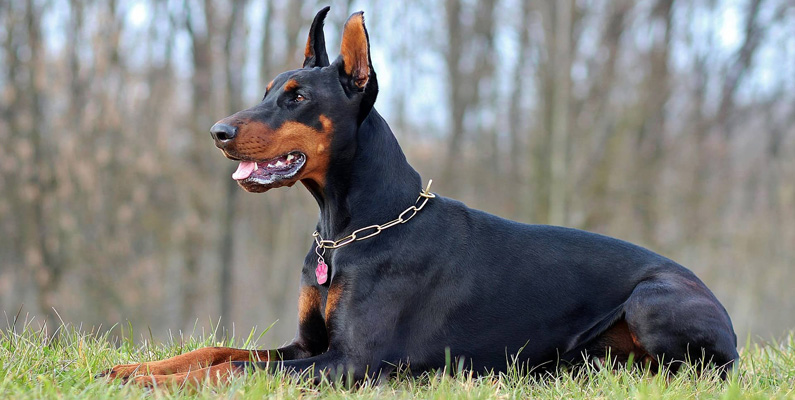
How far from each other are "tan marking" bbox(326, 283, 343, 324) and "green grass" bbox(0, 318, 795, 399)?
37 cm

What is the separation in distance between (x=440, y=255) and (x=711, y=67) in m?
14.1

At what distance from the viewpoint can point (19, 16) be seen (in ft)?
44.4

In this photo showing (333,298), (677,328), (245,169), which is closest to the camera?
(333,298)

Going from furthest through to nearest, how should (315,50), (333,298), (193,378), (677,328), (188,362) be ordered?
(315,50) < (677,328) < (333,298) < (188,362) < (193,378)

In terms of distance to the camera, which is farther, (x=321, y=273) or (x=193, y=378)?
(x=321, y=273)

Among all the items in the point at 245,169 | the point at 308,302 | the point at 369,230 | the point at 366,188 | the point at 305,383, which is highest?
the point at 245,169

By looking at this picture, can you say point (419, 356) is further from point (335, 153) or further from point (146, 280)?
point (146, 280)

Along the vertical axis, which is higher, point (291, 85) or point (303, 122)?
point (291, 85)

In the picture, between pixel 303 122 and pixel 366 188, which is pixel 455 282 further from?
pixel 303 122

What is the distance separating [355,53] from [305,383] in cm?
158

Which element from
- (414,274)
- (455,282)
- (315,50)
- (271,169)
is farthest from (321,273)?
(315,50)

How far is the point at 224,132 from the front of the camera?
345 cm

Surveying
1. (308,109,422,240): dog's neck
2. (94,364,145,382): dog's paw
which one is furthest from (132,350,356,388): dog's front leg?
(308,109,422,240): dog's neck

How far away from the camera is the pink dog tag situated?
3643 mm
